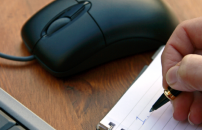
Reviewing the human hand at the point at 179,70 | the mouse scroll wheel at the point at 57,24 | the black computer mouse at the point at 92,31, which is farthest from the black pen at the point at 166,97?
the mouse scroll wheel at the point at 57,24

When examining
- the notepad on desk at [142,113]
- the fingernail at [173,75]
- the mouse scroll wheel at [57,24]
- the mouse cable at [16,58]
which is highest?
the mouse scroll wheel at [57,24]

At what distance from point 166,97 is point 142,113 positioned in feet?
0.17

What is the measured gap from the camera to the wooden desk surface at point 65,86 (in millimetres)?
394

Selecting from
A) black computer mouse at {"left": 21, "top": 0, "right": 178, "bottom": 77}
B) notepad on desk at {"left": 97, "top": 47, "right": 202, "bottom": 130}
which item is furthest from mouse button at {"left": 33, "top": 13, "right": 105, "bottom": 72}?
notepad on desk at {"left": 97, "top": 47, "right": 202, "bottom": 130}

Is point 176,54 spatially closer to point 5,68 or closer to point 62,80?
point 62,80

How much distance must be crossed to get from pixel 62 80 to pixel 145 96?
0.59 ft

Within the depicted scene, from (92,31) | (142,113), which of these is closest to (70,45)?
(92,31)

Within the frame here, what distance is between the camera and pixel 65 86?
0.44 m

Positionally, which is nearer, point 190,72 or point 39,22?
point 190,72

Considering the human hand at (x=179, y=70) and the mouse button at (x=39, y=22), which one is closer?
the human hand at (x=179, y=70)

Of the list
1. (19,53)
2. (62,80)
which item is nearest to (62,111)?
(62,80)

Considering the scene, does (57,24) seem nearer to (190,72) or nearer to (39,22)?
(39,22)

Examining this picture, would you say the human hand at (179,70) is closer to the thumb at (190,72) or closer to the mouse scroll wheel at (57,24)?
the thumb at (190,72)

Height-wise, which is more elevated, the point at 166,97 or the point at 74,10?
the point at 74,10
